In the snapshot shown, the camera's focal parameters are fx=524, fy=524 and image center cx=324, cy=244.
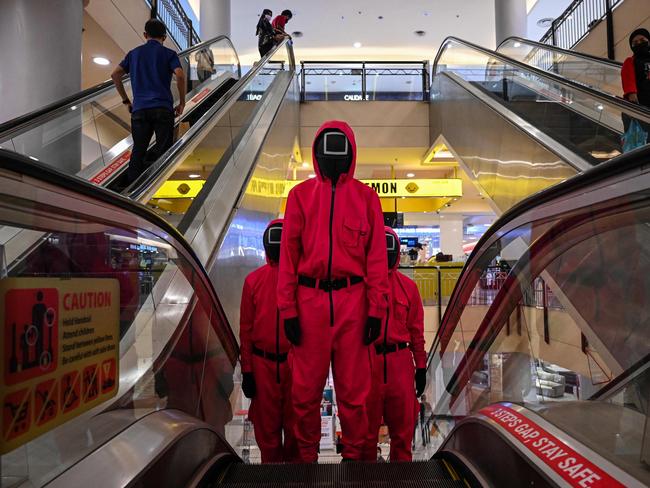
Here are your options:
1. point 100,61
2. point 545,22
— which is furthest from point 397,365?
point 545,22

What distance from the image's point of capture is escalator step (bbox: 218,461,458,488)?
234 cm

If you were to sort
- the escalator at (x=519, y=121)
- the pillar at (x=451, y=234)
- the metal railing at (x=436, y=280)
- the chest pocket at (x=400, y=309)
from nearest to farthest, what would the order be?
the chest pocket at (x=400, y=309) < the escalator at (x=519, y=121) < the metal railing at (x=436, y=280) < the pillar at (x=451, y=234)

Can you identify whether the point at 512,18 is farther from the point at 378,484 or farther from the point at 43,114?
the point at 378,484

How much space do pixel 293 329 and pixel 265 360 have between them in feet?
2.51

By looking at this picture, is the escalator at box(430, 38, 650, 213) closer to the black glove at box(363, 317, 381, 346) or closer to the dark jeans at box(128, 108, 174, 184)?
the black glove at box(363, 317, 381, 346)

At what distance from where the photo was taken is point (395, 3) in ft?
56.0

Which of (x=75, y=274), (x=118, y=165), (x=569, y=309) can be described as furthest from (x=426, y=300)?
(x=75, y=274)

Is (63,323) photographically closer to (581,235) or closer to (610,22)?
(581,235)

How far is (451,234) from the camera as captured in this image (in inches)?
998

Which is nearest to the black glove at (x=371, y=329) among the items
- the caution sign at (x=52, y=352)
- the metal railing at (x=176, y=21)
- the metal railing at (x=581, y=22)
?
the caution sign at (x=52, y=352)

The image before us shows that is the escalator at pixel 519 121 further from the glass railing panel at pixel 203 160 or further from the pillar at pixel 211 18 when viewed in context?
the pillar at pixel 211 18

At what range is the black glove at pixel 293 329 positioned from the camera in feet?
9.39

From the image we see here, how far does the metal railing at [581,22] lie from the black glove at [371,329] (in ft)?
30.5

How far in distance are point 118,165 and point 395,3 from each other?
1443 centimetres
